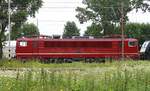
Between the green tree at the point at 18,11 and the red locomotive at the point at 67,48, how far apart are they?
25.4 ft

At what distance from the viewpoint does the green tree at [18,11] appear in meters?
56.2

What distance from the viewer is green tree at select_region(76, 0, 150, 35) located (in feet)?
252

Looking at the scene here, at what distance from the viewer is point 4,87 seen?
34.9 feet

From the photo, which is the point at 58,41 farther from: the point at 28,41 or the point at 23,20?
the point at 23,20

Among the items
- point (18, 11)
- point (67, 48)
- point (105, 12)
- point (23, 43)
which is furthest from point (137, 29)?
point (23, 43)

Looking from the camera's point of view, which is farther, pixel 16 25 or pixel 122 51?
pixel 16 25

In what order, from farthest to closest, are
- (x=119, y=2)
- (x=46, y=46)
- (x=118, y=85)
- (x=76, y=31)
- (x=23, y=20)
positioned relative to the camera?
(x=76, y=31), (x=119, y=2), (x=23, y=20), (x=46, y=46), (x=118, y=85)

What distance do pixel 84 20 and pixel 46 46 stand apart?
34132 millimetres

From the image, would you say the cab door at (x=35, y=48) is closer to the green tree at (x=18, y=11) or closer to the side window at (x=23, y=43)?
the side window at (x=23, y=43)

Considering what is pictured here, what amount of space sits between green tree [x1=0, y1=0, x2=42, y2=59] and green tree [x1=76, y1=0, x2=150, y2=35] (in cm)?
1925

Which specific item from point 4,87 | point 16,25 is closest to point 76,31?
point 16,25

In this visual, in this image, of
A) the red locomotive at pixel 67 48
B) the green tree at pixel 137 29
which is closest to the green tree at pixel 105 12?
the green tree at pixel 137 29

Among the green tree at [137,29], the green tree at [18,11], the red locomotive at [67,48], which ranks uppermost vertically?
the green tree at [18,11]

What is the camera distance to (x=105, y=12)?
78.8m
